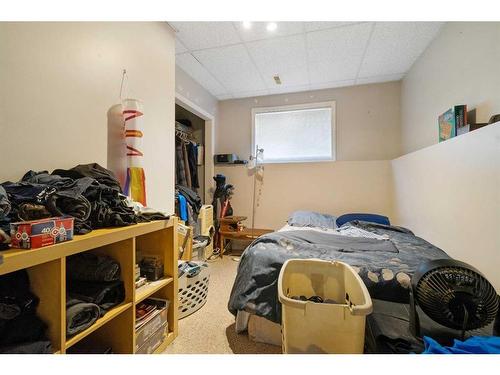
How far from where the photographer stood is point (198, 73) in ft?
8.89

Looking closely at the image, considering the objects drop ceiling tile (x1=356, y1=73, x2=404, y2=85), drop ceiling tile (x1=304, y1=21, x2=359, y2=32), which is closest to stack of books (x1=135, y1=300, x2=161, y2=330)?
drop ceiling tile (x1=304, y1=21, x2=359, y2=32)

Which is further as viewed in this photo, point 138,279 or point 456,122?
point 456,122

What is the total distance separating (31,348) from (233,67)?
110 inches

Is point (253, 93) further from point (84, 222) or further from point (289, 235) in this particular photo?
point (84, 222)

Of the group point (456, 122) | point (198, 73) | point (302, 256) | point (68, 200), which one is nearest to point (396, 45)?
point (456, 122)

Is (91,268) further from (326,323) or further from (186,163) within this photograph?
(186,163)

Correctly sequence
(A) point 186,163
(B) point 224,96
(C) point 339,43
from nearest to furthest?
(C) point 339,43 → (A) point 186,163 → (B) point 224,96

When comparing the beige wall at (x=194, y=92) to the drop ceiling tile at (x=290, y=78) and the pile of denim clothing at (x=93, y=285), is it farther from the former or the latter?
the pile of denim clothing at (x=93, y=285)

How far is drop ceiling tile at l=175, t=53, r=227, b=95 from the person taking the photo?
2420mm

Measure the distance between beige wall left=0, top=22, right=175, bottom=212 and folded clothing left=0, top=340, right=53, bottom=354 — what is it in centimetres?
Answer: 67

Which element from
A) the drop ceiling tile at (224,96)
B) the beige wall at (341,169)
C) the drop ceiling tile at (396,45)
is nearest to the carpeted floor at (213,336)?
the beige wall at (341,169)
